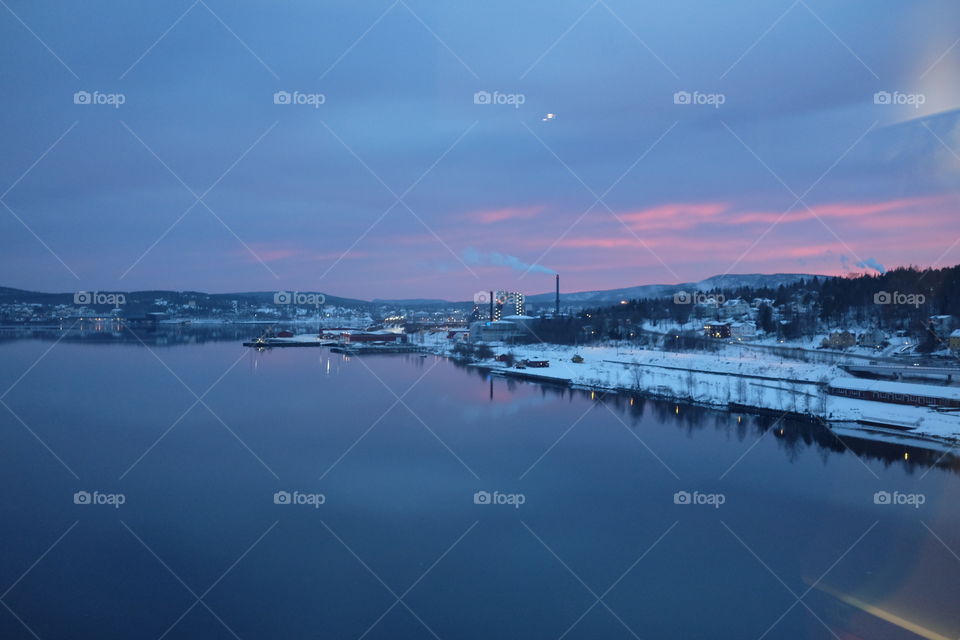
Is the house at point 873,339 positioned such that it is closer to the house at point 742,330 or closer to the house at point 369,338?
the house at point 742,330

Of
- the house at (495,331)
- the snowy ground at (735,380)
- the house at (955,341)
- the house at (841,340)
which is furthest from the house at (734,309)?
the house at (955,341)

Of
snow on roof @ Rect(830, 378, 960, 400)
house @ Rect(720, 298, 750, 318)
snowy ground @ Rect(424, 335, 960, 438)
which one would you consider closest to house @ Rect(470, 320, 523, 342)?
snowy ground @ Rect(424, 335, 960, 438)

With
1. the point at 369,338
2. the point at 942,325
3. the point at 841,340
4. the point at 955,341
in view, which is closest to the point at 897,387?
the point at 955,341

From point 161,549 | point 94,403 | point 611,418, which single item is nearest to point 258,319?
point 94,403

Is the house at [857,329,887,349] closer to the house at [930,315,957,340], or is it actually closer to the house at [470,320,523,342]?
the house at [930,315,957,340]

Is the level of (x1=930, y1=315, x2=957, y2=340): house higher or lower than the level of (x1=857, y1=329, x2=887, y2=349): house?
higher

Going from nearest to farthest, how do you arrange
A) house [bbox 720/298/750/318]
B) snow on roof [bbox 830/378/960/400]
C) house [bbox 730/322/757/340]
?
snow on roof [bbox 830/378/960/400], house [bbox 730/322/757/340], house [bbox 720/298/750/318]

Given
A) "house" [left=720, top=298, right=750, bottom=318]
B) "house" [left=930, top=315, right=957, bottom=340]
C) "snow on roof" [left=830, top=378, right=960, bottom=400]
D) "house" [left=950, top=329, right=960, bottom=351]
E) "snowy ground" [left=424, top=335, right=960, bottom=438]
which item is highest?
"house" [left=720, top=298, right=750, bottom=318]
